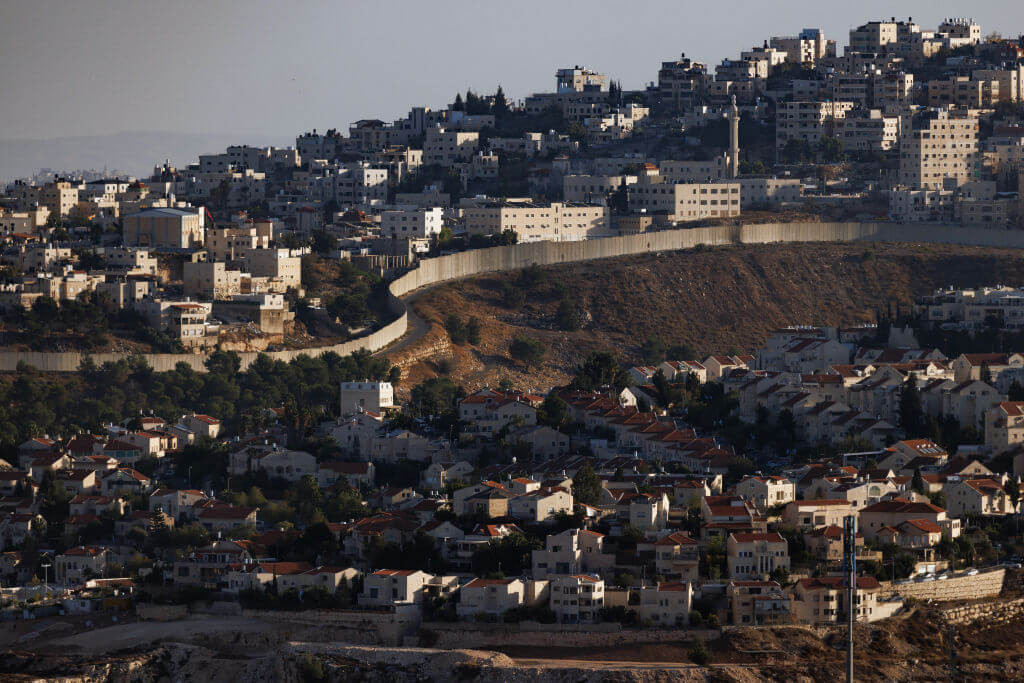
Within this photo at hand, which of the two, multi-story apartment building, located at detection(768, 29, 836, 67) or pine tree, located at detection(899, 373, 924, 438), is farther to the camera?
multi-story apartment building, located at detection(768, 29, 836, 67)

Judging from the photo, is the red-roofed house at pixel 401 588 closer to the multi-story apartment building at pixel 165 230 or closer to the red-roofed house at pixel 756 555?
the red-roofed house at pixel 756 555

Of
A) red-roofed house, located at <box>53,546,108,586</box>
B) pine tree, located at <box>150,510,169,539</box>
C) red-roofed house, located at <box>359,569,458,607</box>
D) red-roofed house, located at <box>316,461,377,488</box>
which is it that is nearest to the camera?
red-roofed house, located at <box>359,569,458,607</box>

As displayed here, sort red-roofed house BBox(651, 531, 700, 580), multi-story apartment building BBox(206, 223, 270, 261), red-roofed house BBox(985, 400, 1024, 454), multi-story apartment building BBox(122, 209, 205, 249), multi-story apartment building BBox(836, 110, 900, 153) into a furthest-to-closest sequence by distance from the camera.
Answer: multi-story apartment building BBox(836, 110, 900, 153) → multi-story apartment building BBox(122, 209, 205, 249) → multi-story apartment building BBox(206, 223, 270, 261) → red-roofed house BBox(985, 400, 1024, 454) → red-roofed house BBox(651, 531, 700, 580)

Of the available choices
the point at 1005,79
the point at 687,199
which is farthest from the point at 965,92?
the point at 687,199

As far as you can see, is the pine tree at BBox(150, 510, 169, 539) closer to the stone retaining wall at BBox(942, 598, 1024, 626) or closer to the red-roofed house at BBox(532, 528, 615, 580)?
the red-roofed house at BBox(532, 528, 615, 580)

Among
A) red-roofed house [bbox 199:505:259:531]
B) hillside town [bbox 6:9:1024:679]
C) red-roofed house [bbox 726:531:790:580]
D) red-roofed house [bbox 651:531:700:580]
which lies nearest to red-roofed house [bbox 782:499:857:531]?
hillside town [bbox 6:9:1024:679]

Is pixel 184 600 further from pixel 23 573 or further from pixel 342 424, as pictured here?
pixel 342 424
